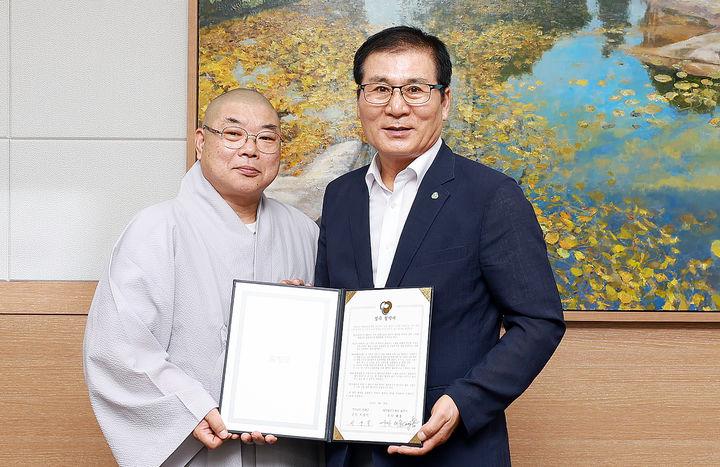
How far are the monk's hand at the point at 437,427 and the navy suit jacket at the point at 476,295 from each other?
0.02m

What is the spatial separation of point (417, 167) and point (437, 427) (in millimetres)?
550

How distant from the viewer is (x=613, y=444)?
2172 mm

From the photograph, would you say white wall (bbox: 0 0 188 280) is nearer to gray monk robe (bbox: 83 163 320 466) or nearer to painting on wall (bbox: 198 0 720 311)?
painting on wall (bbox: 198 0 720 311)

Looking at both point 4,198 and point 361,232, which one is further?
point 4,198

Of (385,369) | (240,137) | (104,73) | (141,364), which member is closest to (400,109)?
(240,137)

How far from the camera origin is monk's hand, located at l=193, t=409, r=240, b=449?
4.50 ft

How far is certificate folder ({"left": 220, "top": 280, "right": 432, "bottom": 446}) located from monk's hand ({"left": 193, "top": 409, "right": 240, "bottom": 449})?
0.02m

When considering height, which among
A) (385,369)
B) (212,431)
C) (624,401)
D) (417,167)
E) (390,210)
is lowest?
(624,401)

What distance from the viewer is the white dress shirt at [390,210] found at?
140cm

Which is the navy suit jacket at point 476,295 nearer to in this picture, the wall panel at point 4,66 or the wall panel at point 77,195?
the wall panel at point 77,195

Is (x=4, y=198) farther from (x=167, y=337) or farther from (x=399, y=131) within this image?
(x=399, y=131)

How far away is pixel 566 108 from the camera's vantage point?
216 cm

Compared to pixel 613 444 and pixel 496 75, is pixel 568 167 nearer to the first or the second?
pixel 496 75

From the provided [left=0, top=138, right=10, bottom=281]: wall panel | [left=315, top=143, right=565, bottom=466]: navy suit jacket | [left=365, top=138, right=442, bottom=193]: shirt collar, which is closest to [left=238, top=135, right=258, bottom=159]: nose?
[left=365, top=138, right=442, bottom=193]: shirt collar
